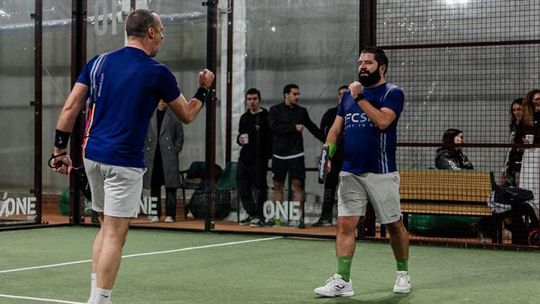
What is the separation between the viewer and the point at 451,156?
36.9 feet

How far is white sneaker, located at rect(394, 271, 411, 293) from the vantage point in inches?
284

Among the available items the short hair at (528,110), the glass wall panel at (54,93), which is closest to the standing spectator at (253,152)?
the glass wall panel at (54,93)

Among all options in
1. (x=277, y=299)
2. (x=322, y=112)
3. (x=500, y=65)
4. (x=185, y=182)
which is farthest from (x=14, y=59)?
(x=277, y=299)

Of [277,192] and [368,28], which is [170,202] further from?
[368,28]

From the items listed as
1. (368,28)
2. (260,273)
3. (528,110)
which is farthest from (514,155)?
(260,273)

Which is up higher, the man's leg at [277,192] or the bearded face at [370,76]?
the bearded face at [370,76]

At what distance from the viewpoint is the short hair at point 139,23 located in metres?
5.74

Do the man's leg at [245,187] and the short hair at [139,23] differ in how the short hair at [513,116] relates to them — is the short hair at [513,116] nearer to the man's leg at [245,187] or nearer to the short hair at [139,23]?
the man's leg at [245,187]

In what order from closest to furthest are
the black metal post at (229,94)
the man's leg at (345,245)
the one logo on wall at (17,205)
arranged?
the man's leg at (345,245), the one logo on wall at (17,205), the black metal post at (229,94)

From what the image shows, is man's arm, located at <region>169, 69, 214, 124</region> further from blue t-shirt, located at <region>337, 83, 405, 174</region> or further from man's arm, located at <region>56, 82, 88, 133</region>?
blue t-shirt, located at <region>337, 83, 405, 174</region>

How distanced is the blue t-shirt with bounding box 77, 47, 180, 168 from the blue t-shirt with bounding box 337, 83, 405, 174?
6.37 feet

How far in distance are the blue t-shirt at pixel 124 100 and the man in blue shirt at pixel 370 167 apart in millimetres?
1917

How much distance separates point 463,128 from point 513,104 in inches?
32.1

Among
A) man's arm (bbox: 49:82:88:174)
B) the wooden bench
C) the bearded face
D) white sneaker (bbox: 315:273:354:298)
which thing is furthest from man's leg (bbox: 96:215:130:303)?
the wooden bench
